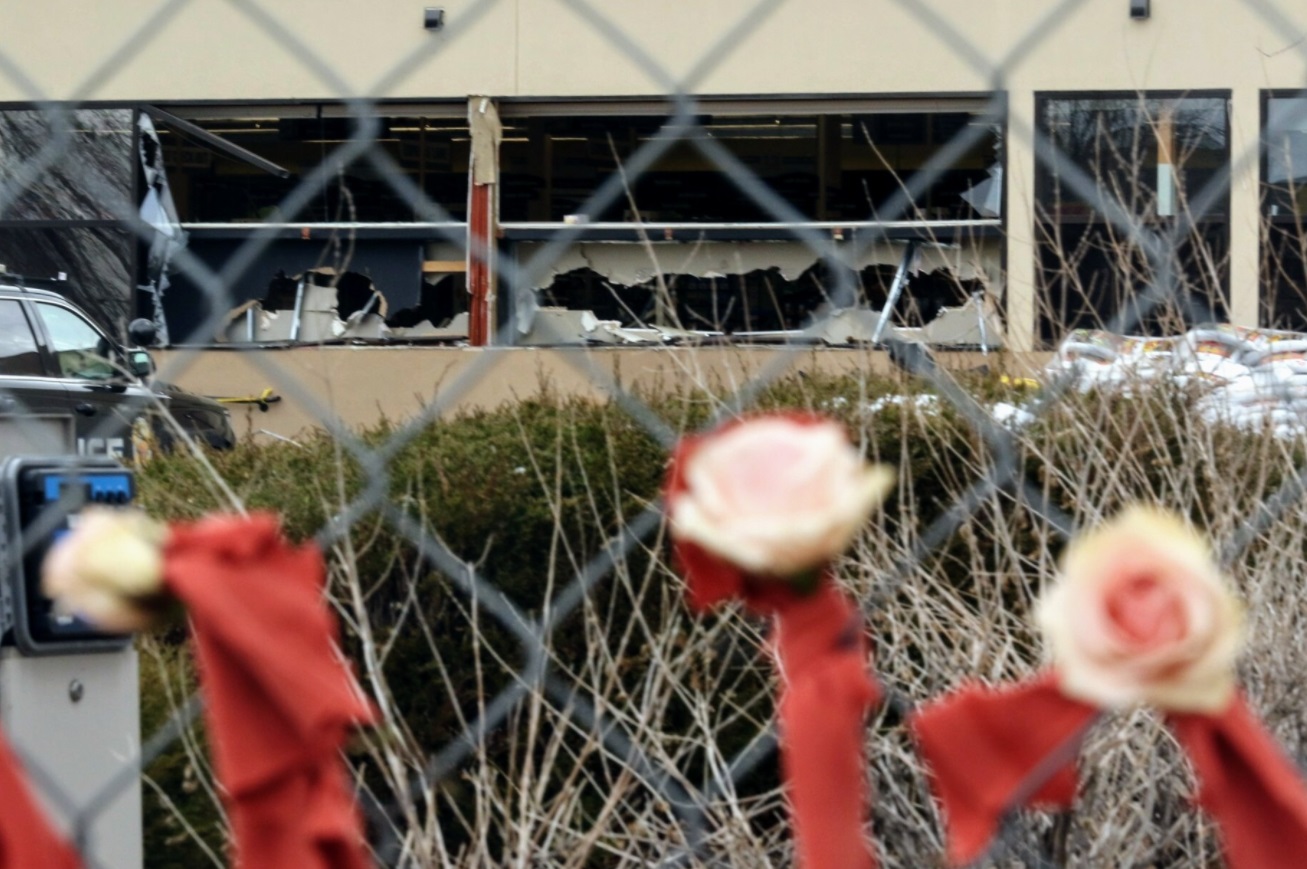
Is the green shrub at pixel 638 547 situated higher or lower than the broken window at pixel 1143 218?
lower

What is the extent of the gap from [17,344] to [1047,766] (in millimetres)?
6073

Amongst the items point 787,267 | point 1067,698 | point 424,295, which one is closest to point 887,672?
point 1067,698

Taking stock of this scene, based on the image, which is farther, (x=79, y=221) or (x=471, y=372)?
(x=79, y=221)

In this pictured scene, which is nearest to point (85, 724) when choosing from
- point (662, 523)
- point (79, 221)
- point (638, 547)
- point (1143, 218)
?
point (662, 523)

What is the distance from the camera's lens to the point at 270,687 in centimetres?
45

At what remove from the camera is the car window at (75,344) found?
6.19m

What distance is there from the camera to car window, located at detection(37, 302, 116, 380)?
20.3 feet

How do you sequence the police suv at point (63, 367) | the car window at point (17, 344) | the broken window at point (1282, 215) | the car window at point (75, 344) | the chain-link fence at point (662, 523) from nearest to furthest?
the chain-link fence at point (662, 523) → the broken window at point (1282, 215) → the police suv at point (63, 367) → the car window at point (17, 344) → the car window at point (75, 344)

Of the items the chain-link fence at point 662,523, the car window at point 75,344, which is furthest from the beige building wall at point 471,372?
the car window at point 75,344

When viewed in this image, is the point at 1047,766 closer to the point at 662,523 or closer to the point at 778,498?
the point at 778,498

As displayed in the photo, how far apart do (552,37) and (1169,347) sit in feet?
29.5

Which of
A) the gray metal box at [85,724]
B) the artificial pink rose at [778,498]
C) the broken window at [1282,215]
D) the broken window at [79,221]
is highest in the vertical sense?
the broken window at [79,221]

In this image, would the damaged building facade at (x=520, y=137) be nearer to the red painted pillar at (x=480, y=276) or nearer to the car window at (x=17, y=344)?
the car window at (x=17, y=344)

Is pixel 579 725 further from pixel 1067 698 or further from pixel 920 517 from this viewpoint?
pixel 1067 698
